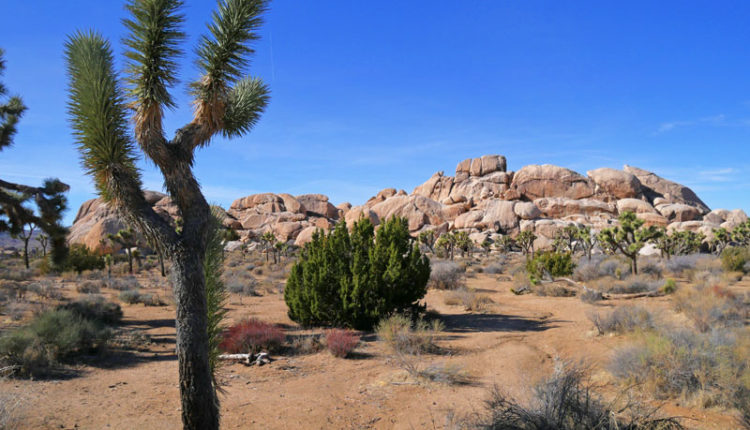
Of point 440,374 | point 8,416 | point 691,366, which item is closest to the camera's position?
point 8,416

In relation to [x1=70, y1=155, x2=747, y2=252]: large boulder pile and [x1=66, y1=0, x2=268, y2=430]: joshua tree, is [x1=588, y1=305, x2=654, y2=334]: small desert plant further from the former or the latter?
[x1=70, y1=155, x2=747, y2=252]: large boulder pile

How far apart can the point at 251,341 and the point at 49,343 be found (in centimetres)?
394

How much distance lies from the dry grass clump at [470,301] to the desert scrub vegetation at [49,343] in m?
10.9

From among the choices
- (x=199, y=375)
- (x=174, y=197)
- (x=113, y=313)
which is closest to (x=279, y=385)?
(x=199, y=375)

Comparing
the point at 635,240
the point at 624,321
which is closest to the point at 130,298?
the point at 624,321

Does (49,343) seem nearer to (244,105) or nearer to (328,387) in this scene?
(328,387)

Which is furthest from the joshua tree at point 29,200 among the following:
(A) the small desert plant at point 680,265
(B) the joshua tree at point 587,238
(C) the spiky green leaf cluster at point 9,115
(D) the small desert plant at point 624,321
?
(B) the joshua tree at point 587,238

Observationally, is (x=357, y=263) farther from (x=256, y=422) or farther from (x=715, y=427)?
(x=715, y=427)

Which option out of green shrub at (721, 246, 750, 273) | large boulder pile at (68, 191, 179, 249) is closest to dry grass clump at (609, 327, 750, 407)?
green shrub at (721, 246, 750, 273)

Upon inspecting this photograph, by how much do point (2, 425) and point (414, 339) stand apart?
22.7 feet

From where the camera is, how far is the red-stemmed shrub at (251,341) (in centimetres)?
957

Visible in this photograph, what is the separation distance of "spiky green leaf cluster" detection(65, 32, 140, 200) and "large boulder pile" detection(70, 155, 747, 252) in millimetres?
55459

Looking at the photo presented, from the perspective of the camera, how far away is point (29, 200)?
11.2 m

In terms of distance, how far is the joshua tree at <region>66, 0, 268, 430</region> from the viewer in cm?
400
